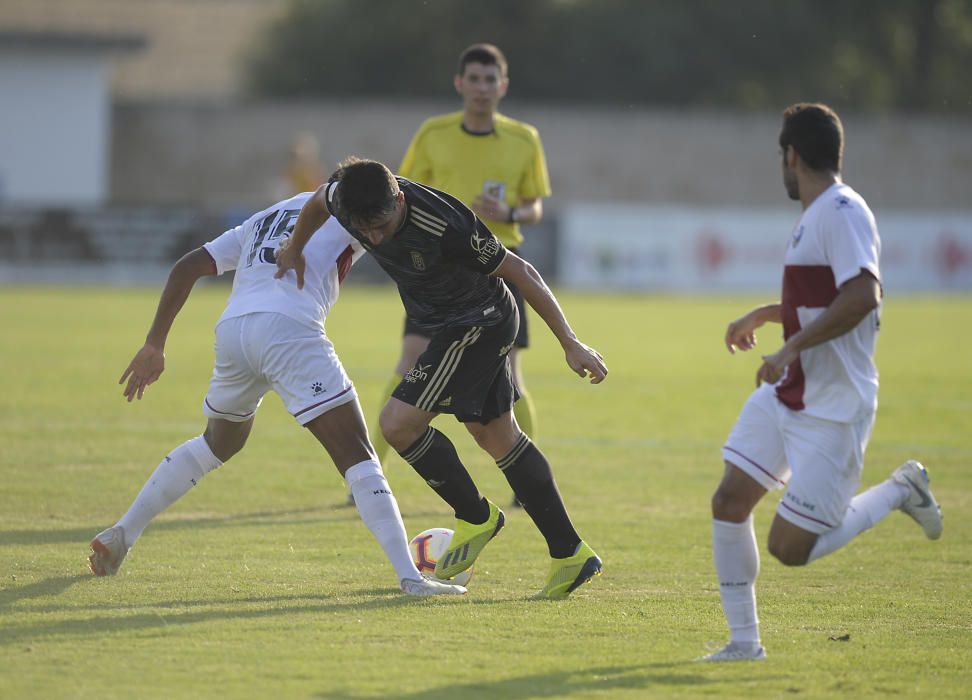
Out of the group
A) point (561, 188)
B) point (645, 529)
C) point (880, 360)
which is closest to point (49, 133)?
point (561, 188)

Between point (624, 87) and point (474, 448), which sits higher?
point (474, 448)

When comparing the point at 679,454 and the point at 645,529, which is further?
the point at 679,454

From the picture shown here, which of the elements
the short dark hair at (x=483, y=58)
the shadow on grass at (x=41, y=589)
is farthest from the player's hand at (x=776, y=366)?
the short dark hair at (x=483, y=58)

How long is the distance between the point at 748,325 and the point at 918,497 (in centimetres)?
95

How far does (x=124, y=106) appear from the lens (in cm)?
4016

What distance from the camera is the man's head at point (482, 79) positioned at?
8.88m

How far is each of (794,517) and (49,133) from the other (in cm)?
3660

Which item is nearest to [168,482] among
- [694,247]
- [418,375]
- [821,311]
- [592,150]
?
[418,375]

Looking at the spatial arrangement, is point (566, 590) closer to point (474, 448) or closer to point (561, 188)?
point (474, 448)

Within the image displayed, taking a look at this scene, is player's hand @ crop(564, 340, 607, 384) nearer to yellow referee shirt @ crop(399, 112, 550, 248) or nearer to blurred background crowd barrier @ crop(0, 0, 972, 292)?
yellow referee shirt @ crop(399, 112, 550, 248)

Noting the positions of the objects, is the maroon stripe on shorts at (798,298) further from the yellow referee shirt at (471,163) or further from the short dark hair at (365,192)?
the yellow referee shirt at (471,163)

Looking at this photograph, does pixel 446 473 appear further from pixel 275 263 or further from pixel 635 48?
pixel 635 48

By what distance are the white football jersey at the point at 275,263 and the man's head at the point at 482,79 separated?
8.82 feet

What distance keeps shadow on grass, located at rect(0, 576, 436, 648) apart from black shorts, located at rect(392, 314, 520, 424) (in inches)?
32.8
